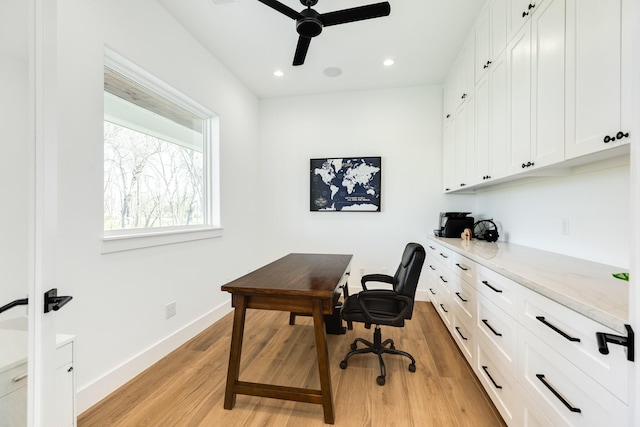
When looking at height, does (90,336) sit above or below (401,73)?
below

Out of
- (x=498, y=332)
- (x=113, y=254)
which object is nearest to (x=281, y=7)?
(x=113, y=254)

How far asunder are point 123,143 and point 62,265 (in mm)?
1003

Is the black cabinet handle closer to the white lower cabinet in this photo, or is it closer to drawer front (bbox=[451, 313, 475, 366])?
the white lower cabinet

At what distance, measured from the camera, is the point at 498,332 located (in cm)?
163

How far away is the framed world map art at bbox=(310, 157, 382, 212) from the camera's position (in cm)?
397

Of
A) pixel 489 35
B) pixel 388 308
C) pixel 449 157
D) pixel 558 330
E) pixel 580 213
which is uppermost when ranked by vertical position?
pixel 489 35

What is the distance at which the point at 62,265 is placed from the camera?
1627 mm

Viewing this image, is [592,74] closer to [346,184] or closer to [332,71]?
[332,71]

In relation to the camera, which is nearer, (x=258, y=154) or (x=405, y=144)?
(x=405, y=144)

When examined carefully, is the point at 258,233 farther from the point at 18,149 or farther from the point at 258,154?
the point at 18,149

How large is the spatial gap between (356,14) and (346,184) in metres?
2.31

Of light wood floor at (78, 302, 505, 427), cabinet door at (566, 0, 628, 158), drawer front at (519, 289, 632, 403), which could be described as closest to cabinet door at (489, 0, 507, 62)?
cabinet door at (566, 0, 628, 158)

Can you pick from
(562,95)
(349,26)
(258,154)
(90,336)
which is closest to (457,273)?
(562,95)

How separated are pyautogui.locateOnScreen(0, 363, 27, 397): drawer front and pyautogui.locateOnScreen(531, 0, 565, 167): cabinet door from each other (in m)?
2.40
